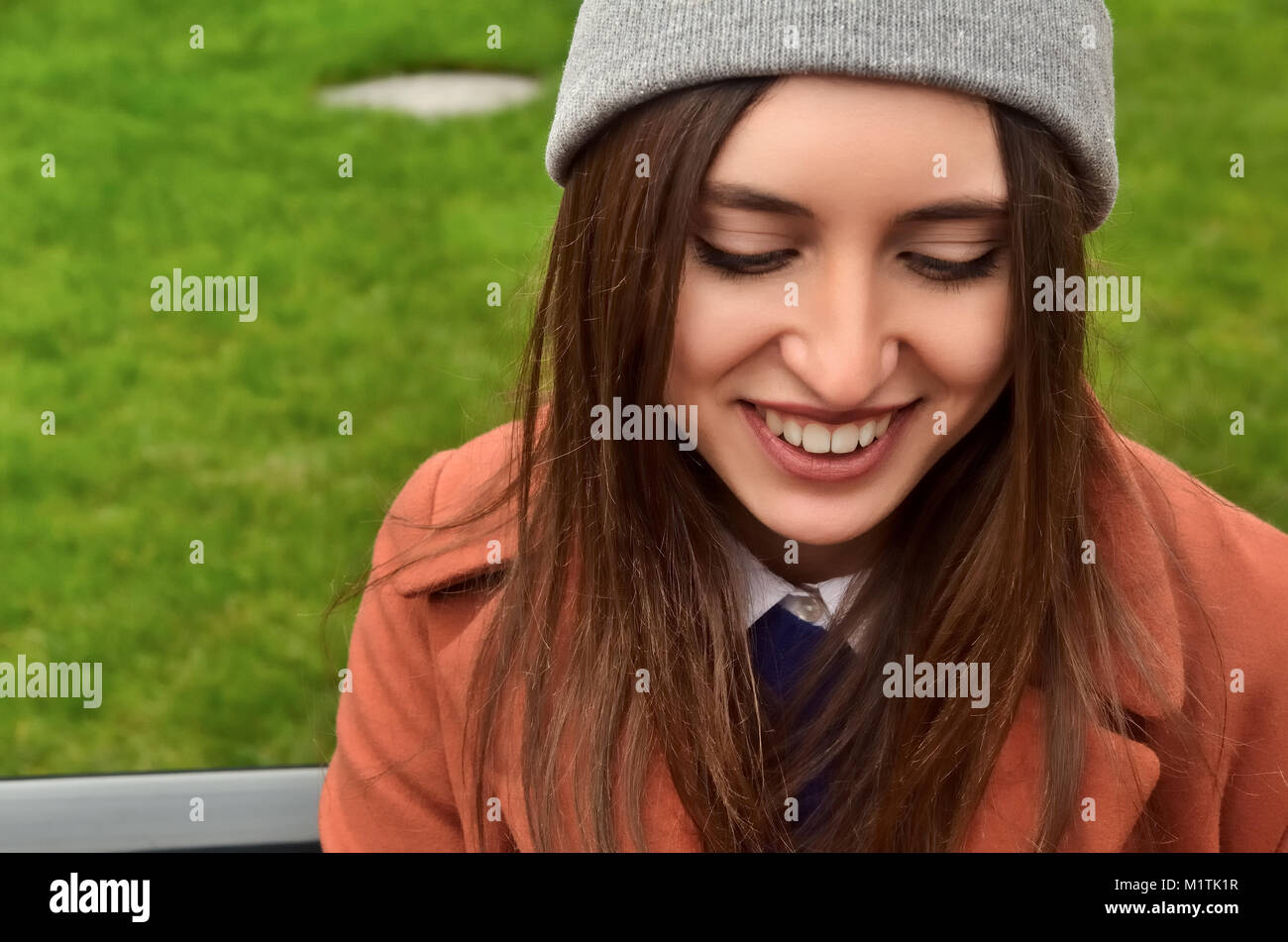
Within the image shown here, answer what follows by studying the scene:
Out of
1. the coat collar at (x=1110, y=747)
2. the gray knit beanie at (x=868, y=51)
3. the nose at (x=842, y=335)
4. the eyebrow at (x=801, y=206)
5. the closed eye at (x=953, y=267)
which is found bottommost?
the coat collar at (x=1110, y=747)

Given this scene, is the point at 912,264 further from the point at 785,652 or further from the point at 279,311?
the point at 279,311

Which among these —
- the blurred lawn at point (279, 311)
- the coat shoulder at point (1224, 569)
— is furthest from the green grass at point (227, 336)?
the coat shoulder at point (1224, 569)

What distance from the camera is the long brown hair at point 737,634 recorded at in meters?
1.59

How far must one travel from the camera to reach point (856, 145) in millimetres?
1292

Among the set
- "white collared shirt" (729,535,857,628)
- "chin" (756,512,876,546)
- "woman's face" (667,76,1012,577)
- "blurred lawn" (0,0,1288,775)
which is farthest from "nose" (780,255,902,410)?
"blurred lawn" (0,0,1288,775)

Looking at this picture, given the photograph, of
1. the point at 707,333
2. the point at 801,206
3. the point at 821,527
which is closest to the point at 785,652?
the point at 821,527

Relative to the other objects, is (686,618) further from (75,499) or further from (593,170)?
(75,499)

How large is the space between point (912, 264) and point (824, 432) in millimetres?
199

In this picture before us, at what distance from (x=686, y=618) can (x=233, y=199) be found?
10.8 ft

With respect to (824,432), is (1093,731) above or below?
below

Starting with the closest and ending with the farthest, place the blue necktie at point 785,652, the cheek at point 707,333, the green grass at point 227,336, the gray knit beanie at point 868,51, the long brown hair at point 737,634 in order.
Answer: the gray knit beanie at point 868,51, the cheek at point 707,333, the long brown hair at point 737,634, the blue necktie at point 785,652, the green grass at point 227,336

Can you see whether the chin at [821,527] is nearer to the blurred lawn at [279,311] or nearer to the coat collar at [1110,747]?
the coat collar at [1110,747]

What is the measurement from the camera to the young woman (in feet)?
4.38

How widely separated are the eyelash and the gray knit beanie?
16 centimetres
